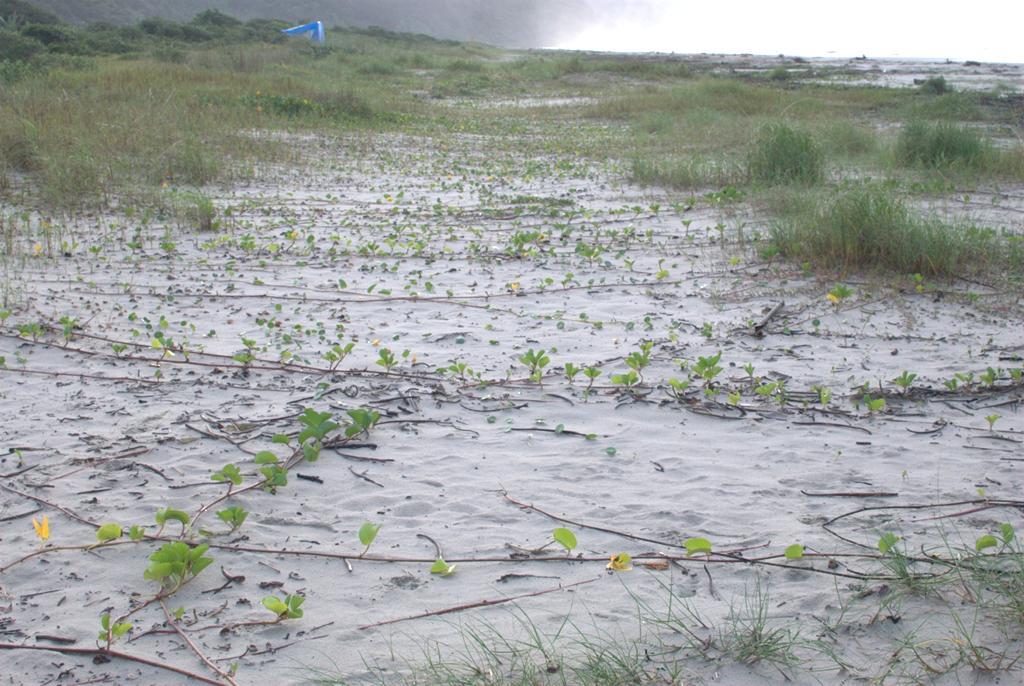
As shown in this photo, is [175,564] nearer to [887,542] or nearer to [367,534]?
[367,534]

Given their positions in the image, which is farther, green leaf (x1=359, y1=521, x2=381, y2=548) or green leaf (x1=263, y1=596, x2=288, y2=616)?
green leaf (x1=359, y1=521, x2=381, y2=548)

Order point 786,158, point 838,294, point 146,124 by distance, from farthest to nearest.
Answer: point 146,124
point 786,158
point 838,294

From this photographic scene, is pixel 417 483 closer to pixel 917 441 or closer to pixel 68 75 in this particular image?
pixel 917 441

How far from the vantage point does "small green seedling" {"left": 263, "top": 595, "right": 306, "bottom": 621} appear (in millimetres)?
2100

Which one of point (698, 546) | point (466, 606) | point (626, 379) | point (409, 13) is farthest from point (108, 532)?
point (409, 13)

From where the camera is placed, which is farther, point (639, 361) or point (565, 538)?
point (639, 361)

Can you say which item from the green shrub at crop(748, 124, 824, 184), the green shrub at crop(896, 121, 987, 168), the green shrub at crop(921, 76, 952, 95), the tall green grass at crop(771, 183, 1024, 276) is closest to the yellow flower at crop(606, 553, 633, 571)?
the tall green grass at crop(771, 183, 1024, 276)

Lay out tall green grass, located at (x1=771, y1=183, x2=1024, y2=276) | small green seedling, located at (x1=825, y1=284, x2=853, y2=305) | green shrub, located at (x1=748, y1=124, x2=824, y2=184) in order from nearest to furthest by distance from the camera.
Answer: small green seedling, located at (x1=825, y1=284, x2=853, y2=305)
tall green grass, located at (x1=771, y1=183, x2=1024, y2=276)
green shrub, located at (x1=748, y1=124, x2=824, y2=184)

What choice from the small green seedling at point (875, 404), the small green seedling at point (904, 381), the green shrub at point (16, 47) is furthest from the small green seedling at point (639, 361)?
the green shrub at point (16, 47)

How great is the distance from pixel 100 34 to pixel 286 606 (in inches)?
1106

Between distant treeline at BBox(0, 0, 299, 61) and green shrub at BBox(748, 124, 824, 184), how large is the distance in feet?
48.2

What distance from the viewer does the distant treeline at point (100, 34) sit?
18.5 metres

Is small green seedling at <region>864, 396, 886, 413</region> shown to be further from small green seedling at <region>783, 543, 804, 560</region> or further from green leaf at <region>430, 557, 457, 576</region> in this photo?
green leaf at <region>430, 557, 457, 576</region>

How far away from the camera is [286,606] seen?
2.11 metres
